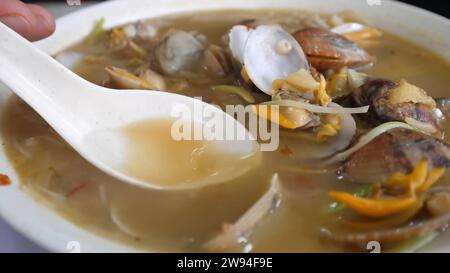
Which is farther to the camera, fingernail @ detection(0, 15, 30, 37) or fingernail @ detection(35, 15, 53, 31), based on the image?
fingernail @ detection(35, 15, 53, 31)

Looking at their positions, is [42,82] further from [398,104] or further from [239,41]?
[398,104]

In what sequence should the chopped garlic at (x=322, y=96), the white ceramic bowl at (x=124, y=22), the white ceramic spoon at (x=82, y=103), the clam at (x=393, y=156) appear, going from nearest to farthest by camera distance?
1. the white ceramic bowl at (x=124, y=22)
2. the clam at (x=393, y=156)
3. the white ceramic spoon at (x=82, y=103)
4. the chopped garlic at (x=322, y=96)

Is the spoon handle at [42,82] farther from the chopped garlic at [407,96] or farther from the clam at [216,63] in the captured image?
the chopped garlic at [407,96]

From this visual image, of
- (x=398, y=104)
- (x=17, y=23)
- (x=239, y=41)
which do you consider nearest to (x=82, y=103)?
(x=17, y=23)

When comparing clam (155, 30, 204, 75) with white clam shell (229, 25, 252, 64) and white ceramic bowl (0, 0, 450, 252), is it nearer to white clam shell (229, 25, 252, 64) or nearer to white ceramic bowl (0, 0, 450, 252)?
white clam shell (229, 25, 252, 64)

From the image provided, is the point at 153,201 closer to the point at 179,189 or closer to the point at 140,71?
the point at 179,189

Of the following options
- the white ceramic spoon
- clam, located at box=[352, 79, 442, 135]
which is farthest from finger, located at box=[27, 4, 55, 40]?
clam, located at box=[352, 79, 442, 135]

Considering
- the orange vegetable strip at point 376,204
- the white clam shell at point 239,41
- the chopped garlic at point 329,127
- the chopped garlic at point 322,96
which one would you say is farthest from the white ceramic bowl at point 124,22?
the white clam shell at point 239,41
